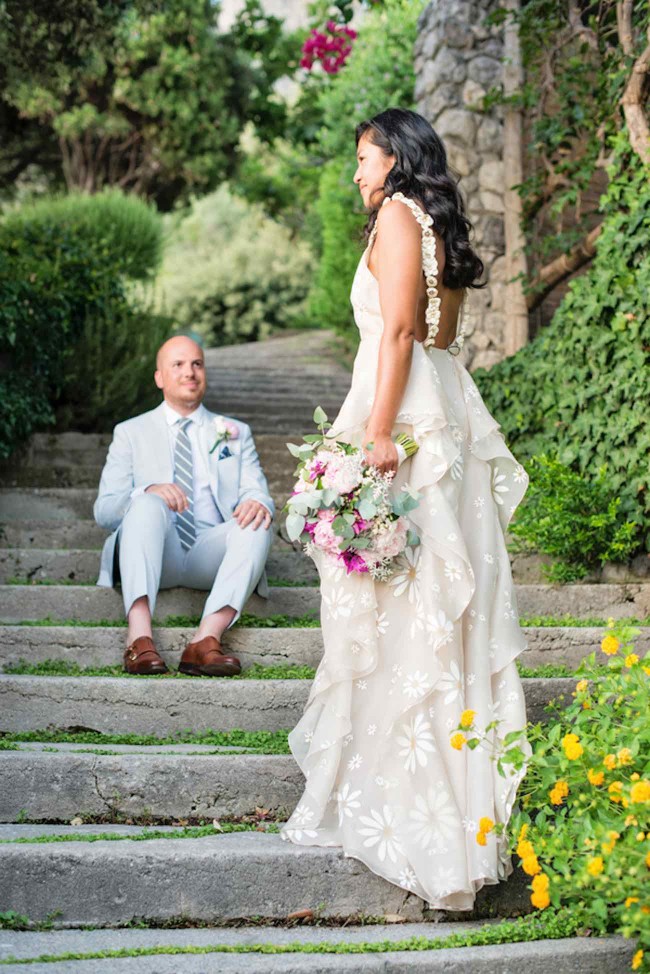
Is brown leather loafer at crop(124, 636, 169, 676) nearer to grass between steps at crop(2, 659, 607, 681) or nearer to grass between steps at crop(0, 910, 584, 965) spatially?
grass between steps at crop(2, 659, 607, 681)

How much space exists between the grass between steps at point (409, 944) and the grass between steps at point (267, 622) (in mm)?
1439

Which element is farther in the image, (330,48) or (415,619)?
(330,48)

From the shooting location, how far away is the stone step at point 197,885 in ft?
8.26

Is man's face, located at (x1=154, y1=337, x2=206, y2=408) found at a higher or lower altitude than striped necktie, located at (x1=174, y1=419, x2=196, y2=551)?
higher

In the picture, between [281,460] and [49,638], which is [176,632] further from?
[281,460]

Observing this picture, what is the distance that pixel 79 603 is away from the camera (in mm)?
4059

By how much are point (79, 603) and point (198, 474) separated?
655mm

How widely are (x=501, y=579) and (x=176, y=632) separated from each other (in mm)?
1396

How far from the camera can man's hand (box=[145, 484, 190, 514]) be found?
3.86m

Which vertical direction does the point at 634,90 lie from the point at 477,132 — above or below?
below

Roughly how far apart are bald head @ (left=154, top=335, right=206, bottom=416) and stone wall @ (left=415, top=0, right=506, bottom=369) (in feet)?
10.9

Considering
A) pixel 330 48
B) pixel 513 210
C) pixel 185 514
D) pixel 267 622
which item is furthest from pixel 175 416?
pixel 330 48

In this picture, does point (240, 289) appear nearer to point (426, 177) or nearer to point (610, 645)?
point (426, 177)

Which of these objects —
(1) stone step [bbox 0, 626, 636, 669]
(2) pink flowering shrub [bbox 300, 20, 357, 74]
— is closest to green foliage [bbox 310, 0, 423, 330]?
(2) pink flowering shrub [bbox 300, 20, 357, 74]
